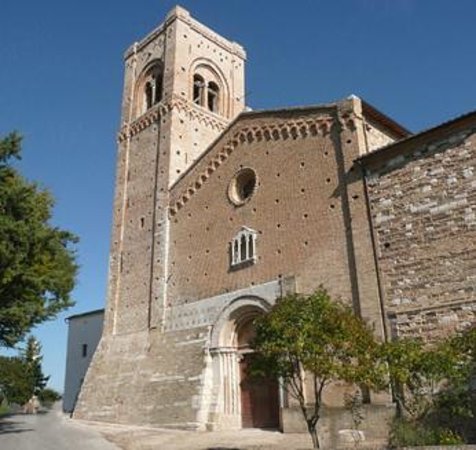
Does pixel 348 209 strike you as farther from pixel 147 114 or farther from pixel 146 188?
pixel 147 114

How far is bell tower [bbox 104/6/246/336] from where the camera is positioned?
2161 centimetres

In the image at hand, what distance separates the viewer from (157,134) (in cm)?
2369

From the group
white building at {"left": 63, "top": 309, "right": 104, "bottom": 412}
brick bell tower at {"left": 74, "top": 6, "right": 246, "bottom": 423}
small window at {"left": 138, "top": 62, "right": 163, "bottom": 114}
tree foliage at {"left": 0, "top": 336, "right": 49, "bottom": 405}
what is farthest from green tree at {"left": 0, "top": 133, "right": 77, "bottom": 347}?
tree foliage at {"left": 0, "top": 336, "right": 49, "bottom": 405}

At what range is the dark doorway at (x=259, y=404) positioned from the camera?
16125mm

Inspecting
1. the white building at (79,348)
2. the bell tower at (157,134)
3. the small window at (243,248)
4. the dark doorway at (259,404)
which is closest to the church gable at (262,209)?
the small window at (243,248)

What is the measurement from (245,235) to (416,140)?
664 cm

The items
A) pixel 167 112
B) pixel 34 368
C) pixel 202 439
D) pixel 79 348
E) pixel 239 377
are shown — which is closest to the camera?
pixel 202 439

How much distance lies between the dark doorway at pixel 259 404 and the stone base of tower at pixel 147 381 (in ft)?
4.93

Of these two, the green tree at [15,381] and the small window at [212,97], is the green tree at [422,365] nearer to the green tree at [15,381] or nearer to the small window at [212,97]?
A: the small window at [212,97]

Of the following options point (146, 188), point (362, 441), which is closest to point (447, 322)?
point (362, 441)

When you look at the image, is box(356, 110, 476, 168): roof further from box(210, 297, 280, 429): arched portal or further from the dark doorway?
the dark doorway

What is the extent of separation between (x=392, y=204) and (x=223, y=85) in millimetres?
15602

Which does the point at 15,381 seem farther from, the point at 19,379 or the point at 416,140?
the point at 416,140

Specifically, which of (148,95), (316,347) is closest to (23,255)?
(316,347)
